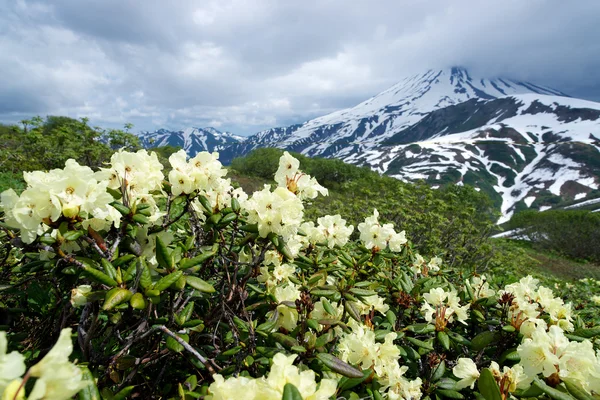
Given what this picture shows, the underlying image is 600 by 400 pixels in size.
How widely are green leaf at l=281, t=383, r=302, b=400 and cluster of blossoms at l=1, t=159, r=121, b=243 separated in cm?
101

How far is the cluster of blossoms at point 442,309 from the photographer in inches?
75.5

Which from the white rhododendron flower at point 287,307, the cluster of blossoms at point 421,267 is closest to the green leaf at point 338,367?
the white rhododendron flower at point 287,307

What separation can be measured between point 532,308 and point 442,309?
491 mm

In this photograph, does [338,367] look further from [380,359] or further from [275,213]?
[275,213]

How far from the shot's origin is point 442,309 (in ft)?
6.41

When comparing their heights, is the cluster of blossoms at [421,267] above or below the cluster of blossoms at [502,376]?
below

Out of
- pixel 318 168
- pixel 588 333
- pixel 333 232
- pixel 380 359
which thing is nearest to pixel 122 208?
pixel 380 359

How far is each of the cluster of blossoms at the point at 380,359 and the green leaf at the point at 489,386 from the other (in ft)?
1.05

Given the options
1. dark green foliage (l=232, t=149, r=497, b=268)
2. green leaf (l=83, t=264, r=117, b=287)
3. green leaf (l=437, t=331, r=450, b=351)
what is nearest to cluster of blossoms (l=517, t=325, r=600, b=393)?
green leaf (l=437, t=331, r=450, b=351)

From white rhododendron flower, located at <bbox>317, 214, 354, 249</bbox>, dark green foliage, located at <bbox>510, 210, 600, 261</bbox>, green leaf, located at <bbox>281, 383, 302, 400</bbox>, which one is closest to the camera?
green leaf, located at <bbox>281, 383, 302, 400</bbox>

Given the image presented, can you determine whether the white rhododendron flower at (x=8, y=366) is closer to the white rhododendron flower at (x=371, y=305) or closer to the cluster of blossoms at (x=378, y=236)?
the white rhododendron flower at (x=371, y=305)

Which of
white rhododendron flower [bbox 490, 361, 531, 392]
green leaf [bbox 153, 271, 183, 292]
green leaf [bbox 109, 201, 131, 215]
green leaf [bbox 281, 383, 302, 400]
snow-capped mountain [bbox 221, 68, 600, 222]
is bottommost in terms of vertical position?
snow-capped mountain [bbox 221, 68, 600, 222]

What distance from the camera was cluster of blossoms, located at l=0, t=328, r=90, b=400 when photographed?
0.69m

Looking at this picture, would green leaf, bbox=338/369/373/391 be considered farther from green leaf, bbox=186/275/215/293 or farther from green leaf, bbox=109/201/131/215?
green leaf, bbox=109/201/131/215
